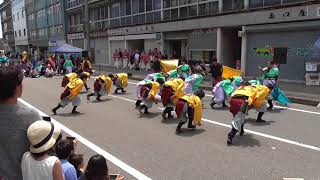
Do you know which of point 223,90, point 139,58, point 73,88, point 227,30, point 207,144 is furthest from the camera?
point 139,58

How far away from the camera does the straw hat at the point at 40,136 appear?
124 inches

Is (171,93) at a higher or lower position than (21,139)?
lower

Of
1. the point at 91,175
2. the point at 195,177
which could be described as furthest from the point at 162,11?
the point at 91,175

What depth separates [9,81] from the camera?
10.4 ft

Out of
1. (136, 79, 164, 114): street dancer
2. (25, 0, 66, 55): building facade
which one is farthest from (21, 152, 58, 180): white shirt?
(25, 0, 66, 55): building facade

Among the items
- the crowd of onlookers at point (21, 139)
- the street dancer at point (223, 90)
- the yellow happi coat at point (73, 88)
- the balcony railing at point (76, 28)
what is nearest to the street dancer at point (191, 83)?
the street dancer at point (223, 90)

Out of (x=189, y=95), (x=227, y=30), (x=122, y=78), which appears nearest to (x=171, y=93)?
(x=189, y=95)

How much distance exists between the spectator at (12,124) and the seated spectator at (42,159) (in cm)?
8

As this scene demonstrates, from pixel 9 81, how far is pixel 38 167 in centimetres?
71

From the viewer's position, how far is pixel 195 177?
6.29m

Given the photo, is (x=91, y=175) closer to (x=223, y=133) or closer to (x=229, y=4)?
(x=223, y=133)

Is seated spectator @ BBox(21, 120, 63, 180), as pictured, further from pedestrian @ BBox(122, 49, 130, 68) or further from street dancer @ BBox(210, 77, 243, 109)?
pedestrian @ BBox(122, 49, 130, 68)

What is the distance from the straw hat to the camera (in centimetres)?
315

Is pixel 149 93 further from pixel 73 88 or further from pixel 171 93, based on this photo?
pixel 73 88
